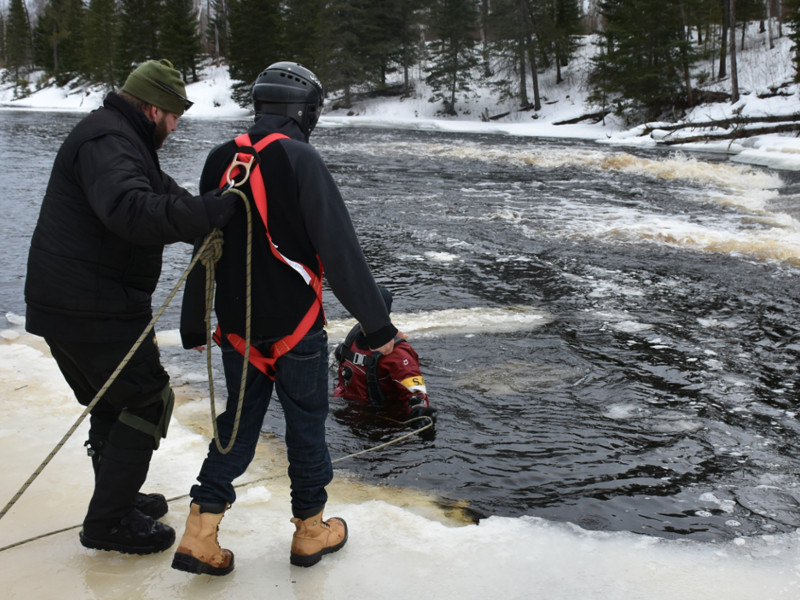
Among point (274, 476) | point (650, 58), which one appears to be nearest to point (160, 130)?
point (274, 476)

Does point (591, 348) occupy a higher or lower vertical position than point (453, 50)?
lower

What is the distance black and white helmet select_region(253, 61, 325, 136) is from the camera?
2635 mm

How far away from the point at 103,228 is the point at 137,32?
69.3 meters

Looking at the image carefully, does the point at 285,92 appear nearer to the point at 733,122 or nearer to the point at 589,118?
the point at 733,122

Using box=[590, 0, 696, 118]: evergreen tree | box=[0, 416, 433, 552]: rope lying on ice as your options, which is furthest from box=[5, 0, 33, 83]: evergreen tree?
box=[0, 416, 433, 552]: rope lying on ice

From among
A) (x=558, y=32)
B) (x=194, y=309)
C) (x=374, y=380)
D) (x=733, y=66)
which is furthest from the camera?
(x=558, y=32)

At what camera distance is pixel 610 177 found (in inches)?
703

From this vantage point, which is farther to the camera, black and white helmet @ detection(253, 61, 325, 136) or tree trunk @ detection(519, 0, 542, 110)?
tree trunk @ detection(519, 0, 542, 110)

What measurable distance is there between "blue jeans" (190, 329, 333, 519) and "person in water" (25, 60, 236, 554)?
287 millimetres

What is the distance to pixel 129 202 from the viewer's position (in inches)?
→ 92.7

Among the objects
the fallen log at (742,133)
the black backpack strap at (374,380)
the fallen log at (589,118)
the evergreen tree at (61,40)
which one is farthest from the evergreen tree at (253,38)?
the black backpack strap at (374,380)

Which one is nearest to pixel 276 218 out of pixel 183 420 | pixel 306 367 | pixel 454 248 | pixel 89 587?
pixel 306 367

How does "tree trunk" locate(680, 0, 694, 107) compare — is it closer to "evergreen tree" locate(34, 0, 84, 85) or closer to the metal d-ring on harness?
the metal d-ring on harness

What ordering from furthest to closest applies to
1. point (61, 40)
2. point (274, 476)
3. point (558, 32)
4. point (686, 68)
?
1. point (61, 40)
2. point (558, 32)
3. point (686, 68)
4. point (274, 476)
